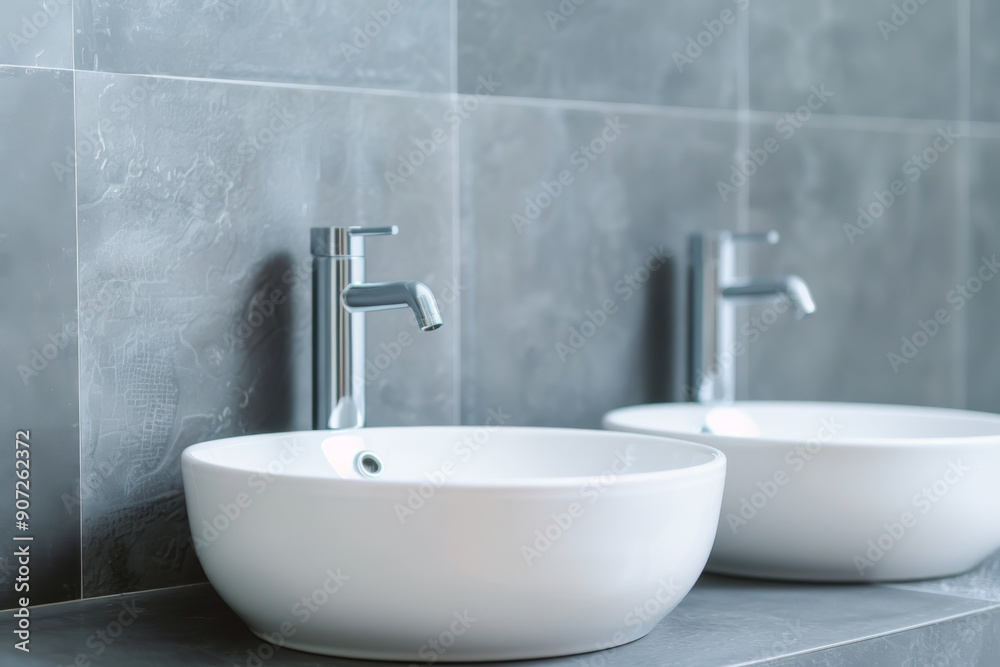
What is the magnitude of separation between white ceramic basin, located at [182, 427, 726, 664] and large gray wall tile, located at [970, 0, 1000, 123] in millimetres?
1291

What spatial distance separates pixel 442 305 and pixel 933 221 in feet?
3.15

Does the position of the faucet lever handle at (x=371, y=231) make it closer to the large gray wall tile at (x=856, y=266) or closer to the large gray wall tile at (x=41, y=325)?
the large gray wall tile at (x=41, y=325)

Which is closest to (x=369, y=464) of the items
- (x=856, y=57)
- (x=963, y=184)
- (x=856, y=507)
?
(x=856, y=507)

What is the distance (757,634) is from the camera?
1.01 metres

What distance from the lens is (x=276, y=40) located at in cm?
124

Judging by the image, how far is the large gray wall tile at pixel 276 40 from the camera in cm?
114

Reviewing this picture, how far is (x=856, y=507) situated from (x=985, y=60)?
1.16 m

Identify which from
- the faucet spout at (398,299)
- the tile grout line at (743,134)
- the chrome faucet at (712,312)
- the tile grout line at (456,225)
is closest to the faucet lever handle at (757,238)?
the chrome faucet at (712,312)

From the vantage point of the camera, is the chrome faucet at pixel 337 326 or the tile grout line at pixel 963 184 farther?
the tile grout line at pixel 963 184

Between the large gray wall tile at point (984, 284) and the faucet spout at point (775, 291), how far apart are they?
0.57 m

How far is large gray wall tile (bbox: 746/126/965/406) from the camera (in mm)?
1710

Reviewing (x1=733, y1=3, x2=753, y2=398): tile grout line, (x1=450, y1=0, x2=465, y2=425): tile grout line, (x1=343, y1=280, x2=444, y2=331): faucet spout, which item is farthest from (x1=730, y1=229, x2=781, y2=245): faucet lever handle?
(x1=343, y1=280, x2=444, y2=331): faucet spout

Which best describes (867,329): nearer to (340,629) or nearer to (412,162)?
(412,162)

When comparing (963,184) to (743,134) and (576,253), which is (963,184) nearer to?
→ (743,134)
